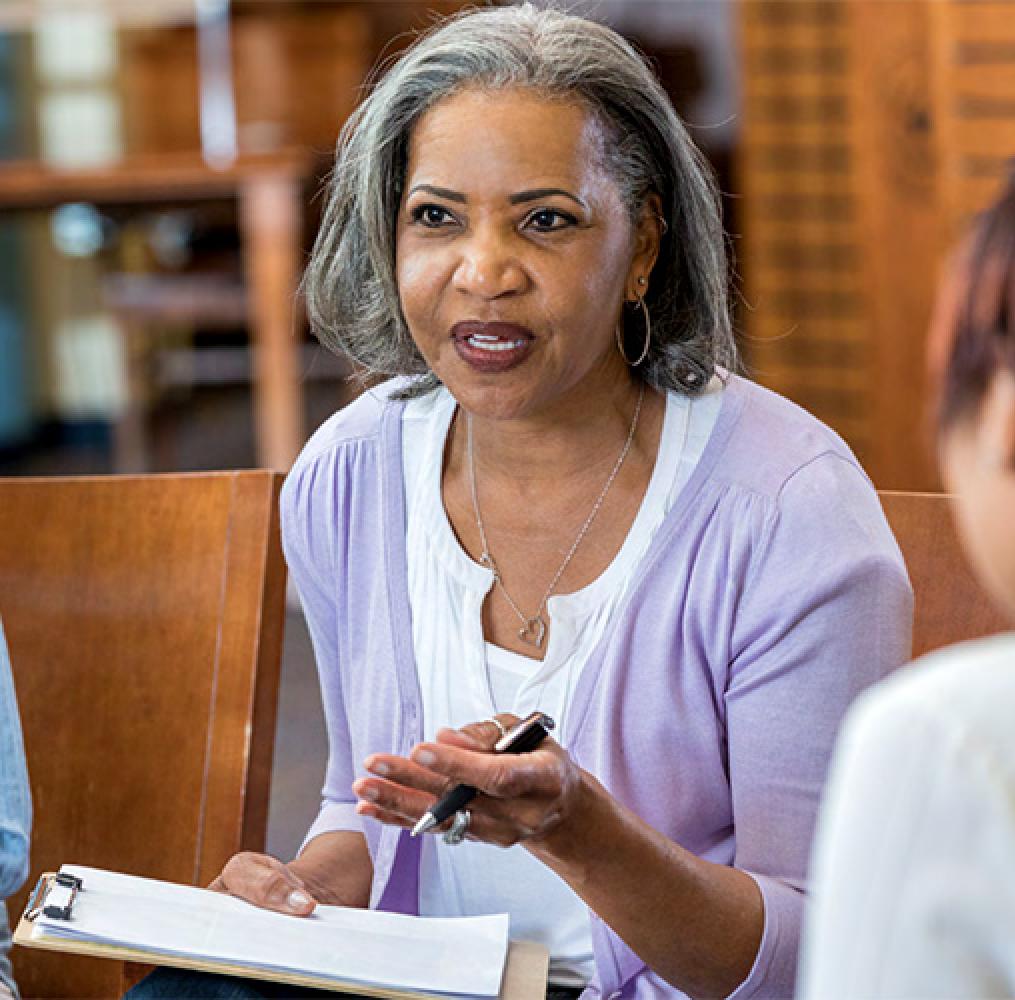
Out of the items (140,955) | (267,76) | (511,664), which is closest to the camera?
(140,955)

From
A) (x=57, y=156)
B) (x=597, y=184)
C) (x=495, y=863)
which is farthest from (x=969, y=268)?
(x=57, y=156)

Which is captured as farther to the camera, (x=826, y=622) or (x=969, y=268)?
(x=826, y=622)

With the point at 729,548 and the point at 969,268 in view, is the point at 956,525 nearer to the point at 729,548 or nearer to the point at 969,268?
the point at 729,548

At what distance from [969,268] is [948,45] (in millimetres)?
3312

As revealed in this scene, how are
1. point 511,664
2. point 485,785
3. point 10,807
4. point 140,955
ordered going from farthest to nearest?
point 511,664 → point 10,807 → point 140,955 → point 485,785

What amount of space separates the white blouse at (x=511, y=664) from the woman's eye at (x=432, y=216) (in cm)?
25

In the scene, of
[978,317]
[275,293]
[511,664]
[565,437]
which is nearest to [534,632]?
[511,664]

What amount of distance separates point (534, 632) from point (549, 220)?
0.35 meters

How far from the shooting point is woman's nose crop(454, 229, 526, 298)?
137cm

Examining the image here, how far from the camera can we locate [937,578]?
150 cm

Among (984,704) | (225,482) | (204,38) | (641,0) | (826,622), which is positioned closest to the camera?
(984,704)

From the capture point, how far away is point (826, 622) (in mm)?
1299

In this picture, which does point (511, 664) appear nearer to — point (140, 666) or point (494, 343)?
point (494, 343)

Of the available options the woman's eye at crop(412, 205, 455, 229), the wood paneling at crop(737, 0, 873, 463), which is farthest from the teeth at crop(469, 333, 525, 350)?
the wood paneling at crop(737, 0, 873, 463)
